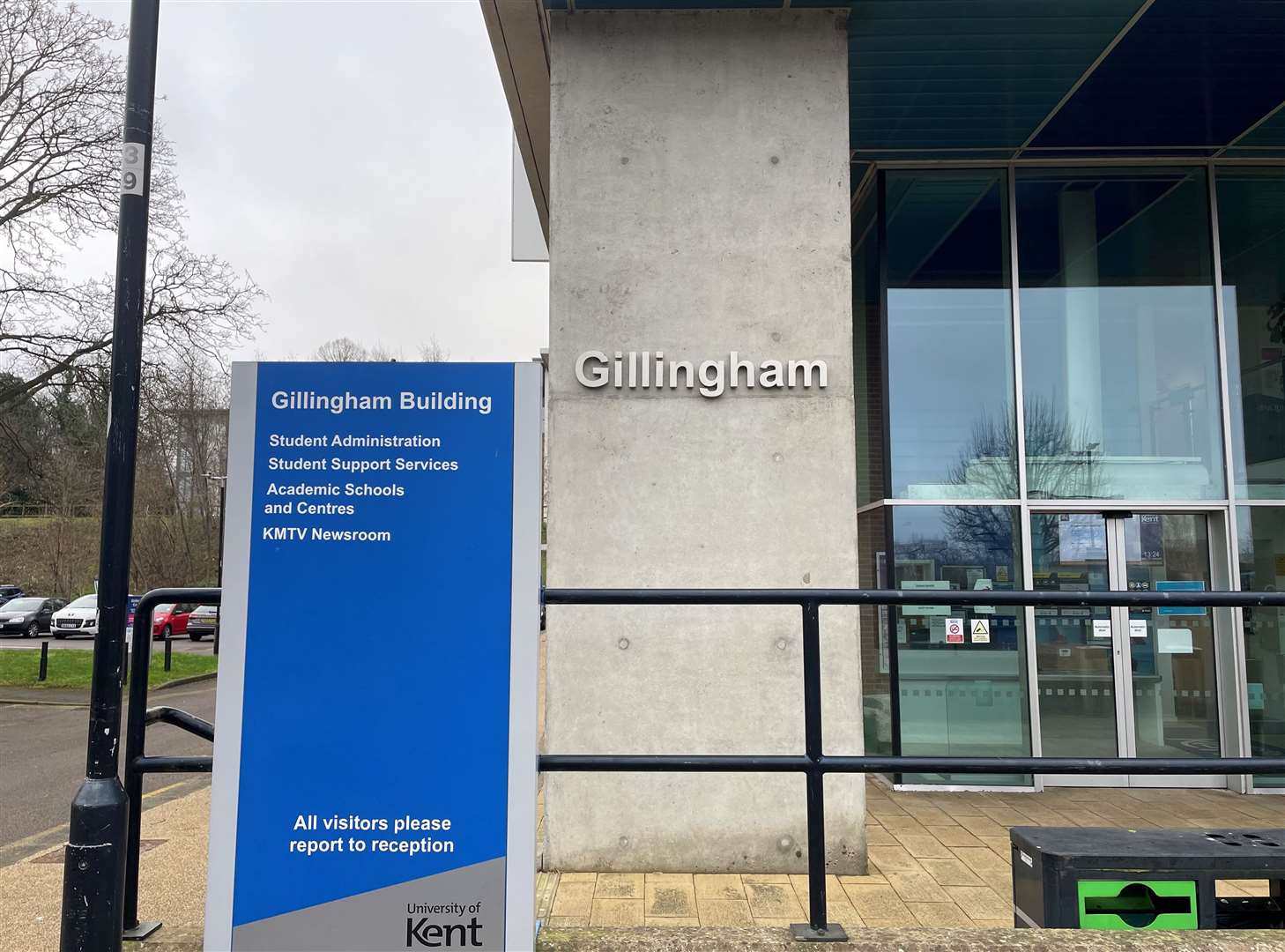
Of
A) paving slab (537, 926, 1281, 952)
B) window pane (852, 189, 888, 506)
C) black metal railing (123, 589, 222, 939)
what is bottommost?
paving slab (537, 926, 1281, 952)

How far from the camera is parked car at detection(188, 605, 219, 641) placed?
1142 inches

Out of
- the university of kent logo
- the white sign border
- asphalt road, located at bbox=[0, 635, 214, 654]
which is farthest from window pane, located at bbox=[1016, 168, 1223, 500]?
asphalt road, located at bbox=[0, 635, 214, 654]

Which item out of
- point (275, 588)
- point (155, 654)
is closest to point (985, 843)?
point (275, 588)

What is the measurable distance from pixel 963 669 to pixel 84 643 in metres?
28.9

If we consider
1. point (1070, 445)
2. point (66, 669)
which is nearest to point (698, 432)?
point (1070, 445)

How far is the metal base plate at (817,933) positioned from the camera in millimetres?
2623

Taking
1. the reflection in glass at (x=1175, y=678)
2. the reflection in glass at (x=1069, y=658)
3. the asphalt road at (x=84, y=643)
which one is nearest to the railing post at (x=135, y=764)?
the reflection in glass at (x=1069, y=658)

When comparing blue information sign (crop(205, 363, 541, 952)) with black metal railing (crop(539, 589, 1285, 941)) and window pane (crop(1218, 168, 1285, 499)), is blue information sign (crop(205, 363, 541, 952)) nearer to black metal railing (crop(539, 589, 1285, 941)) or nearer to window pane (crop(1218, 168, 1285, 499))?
black metal railing (crop(539, 589, 1285, 941))

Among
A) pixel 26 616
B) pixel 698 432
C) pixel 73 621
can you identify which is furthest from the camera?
pixel 26 616

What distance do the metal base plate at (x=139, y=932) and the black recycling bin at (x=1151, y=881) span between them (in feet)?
9.16

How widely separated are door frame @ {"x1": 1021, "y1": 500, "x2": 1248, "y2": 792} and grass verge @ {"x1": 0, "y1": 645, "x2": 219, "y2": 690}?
41.0 ft

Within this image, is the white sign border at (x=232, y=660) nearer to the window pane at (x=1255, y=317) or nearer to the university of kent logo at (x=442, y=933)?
the university of kent logo at (x=442, y=933)

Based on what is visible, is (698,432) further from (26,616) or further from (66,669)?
(26,616)

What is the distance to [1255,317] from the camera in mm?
7836
